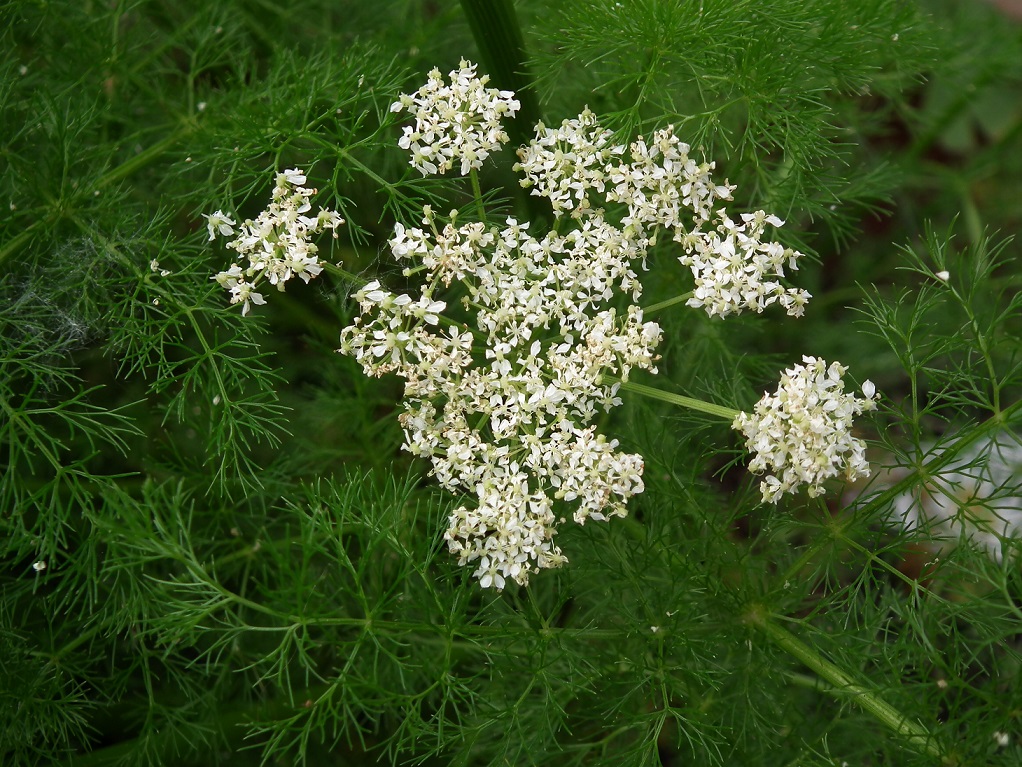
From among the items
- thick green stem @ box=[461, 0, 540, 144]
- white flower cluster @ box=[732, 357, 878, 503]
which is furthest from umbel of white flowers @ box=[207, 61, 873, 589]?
thick green stem @ box=[461, 0, 540, 144]

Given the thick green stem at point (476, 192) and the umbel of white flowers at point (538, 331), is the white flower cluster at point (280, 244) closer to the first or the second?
the umbel of white flowers at point (538, 331)

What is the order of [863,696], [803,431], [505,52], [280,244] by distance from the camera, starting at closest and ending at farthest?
1. [803,431]
2. [280,244]
3. [863,696]
4. [505,52]

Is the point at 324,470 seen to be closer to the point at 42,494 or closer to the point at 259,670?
the point at 259,670

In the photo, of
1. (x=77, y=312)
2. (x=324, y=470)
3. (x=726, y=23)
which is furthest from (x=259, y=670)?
(x=726, y=23)

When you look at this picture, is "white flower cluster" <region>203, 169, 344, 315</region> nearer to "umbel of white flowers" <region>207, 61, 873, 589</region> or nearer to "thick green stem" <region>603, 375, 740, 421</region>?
"umbel of white flowers" <region>207, 61, 873, 589</region>

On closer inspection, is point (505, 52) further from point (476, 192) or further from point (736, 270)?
point (736, 270)

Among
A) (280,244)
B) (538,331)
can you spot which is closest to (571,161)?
(538,331)

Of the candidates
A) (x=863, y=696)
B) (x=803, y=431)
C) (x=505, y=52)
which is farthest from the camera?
(x=505, y=52)
